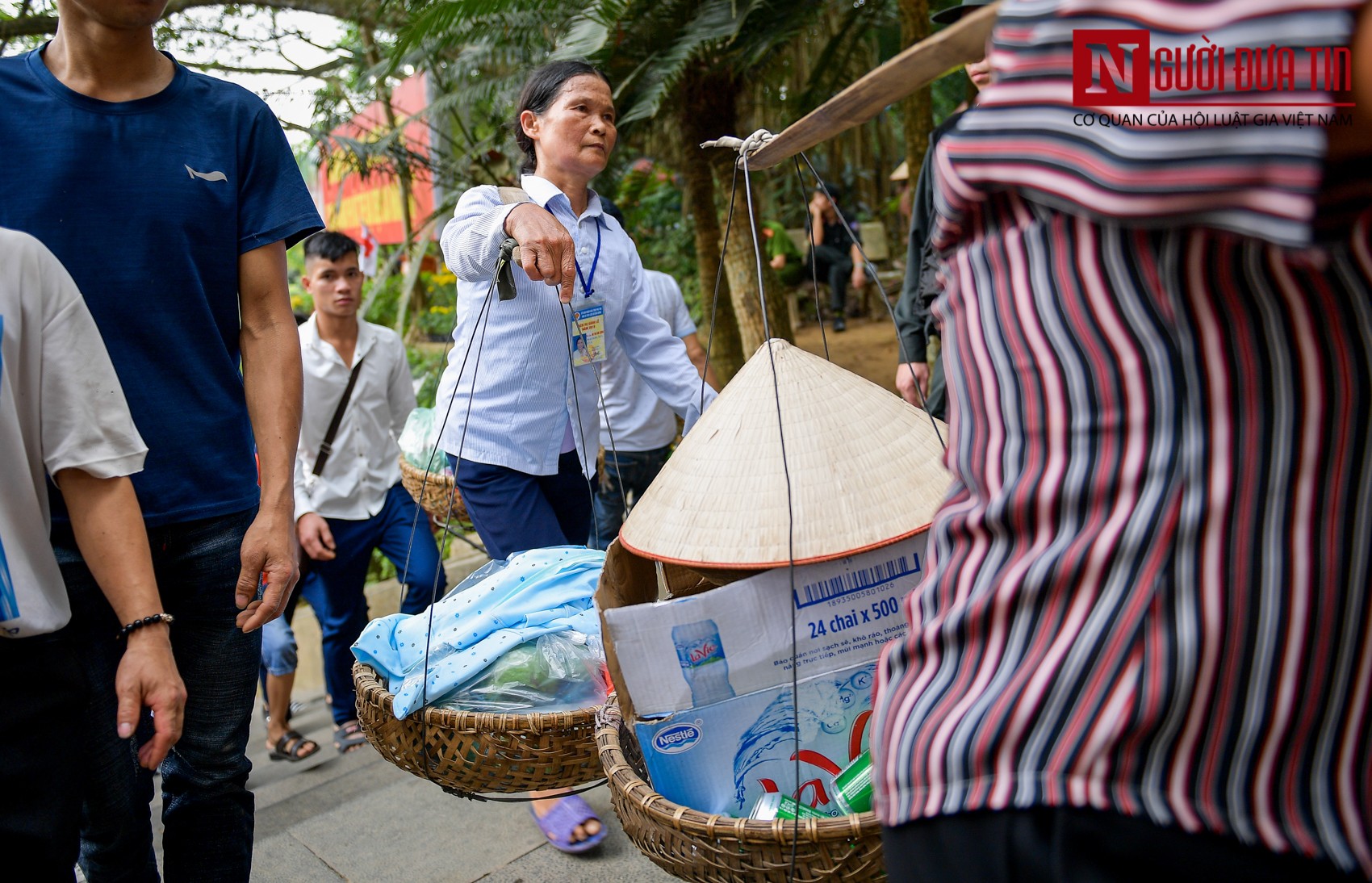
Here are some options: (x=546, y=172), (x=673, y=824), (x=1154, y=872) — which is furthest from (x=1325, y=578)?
(x=546, y=172)

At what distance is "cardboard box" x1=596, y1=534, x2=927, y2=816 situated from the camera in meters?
1.52

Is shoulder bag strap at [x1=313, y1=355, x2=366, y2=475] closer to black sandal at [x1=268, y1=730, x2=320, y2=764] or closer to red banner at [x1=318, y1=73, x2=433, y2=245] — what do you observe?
black sandal at [x1=268, y1=730, x2=320, y2=764]

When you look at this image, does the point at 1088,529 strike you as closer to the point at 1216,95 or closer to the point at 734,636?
the point at 1216,95

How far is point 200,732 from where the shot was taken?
1.90m

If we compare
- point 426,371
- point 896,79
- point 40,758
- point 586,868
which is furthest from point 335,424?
point 426,371

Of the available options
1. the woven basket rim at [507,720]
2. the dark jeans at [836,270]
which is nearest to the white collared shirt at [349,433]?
the woven basket rim at [507,720]

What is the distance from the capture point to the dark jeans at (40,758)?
1410mm

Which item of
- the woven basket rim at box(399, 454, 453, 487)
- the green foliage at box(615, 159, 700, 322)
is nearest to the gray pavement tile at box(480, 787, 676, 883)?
the woven basket rim at box(399, 454, 453, 487)

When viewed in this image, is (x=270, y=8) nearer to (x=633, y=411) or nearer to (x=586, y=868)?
(x=633, y=411)

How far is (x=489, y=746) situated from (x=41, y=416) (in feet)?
2.79

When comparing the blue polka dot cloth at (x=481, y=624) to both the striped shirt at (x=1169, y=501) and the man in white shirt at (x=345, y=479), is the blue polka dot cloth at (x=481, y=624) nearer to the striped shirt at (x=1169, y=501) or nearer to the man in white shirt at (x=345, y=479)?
the striped shirt at (x=1169, y=501)

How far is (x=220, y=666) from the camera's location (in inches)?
75.4

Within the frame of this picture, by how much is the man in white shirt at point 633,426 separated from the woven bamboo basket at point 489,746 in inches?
85.6

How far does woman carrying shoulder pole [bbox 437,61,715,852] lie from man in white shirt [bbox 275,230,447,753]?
3.78ft
